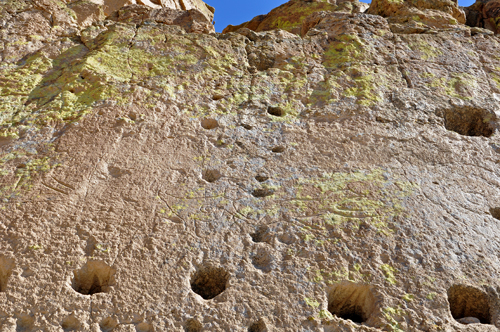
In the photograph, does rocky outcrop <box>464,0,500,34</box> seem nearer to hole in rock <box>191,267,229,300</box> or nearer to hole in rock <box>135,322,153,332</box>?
hole in rock <box>191,267,229,300</box>

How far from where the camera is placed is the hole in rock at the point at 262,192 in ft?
12.8

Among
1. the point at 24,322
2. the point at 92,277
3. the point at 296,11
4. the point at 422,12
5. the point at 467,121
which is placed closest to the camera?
the point at 24,322

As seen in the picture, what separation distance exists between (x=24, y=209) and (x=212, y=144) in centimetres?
165

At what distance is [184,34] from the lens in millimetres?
5309

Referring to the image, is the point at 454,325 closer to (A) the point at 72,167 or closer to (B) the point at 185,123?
(B) the point at 185,123

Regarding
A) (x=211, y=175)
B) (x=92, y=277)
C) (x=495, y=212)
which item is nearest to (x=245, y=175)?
(x=211, y=175)

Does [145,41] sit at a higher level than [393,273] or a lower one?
higher

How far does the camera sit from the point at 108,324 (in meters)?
3.03

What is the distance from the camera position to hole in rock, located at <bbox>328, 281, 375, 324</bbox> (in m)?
3.27

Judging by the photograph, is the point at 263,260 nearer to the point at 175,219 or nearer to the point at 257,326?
the point at 257,326

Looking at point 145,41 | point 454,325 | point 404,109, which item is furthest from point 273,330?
point 145,41

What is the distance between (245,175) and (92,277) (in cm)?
149

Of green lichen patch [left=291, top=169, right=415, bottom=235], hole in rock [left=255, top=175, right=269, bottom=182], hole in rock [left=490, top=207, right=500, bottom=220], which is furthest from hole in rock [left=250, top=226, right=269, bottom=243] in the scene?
hole in rock [left=490, top=207, right=500, bottom=220]

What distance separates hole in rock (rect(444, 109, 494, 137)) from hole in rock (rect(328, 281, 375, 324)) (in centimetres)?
228
